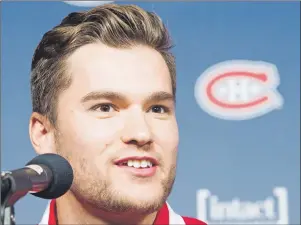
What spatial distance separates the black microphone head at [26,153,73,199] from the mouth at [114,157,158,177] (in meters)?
0.55

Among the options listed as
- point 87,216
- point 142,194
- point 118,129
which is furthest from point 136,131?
point 87,216

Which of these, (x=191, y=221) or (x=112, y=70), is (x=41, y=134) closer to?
(x=112, y=70)

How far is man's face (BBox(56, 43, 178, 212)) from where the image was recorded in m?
1.39

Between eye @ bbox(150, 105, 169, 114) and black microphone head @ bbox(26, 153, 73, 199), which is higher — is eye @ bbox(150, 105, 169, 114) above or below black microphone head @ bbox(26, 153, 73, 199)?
above

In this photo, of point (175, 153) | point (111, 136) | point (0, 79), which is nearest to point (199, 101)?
point (175, 153)

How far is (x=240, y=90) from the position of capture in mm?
1906

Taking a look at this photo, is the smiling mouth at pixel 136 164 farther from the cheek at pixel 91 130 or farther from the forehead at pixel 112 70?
the forehead at pixel 112 70

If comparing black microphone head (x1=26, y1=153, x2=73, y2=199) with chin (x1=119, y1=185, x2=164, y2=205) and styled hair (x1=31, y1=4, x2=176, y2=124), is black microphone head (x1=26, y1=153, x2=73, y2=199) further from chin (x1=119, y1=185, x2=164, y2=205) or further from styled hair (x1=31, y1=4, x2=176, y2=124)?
styled hair (x1=31, y1=4, x2=176, y2=124)

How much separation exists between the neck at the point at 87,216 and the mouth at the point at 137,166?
0.38 feet

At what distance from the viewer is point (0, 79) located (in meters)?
1.73

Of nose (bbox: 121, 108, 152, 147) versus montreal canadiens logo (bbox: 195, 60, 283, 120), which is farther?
montreal canadiens logo (bbox: 195, 60, 283, 120)

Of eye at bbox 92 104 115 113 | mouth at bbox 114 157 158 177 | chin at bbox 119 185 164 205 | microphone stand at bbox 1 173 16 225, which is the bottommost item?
microphone stand at bbox 1 173 16 225

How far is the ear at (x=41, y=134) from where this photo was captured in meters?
1.50

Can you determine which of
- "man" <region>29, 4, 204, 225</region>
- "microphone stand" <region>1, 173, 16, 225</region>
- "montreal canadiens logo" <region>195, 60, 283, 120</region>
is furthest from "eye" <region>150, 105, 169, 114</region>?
"microphone stand" <region>1, 173, 16, 225</region>
